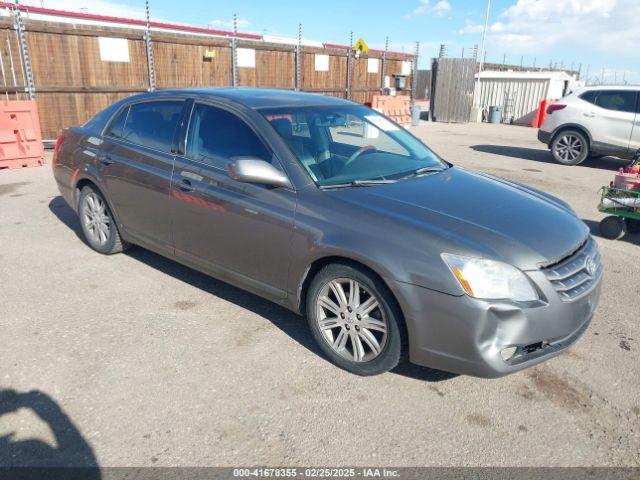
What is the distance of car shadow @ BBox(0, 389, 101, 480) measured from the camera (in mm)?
2426

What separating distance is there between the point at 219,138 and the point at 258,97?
49cm

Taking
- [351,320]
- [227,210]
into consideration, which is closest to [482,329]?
[351,320]

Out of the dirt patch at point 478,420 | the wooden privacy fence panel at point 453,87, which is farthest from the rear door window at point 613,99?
the wooden privacy fence panel at point 453,87

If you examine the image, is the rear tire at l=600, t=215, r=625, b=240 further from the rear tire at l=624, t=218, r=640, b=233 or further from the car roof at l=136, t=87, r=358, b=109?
the car roof at l=136, t=87, r=358, b=109

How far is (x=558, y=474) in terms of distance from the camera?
248 centimetres

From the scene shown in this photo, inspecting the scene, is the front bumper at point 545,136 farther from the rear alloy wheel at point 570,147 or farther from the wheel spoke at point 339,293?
the wheel spoke at point 339,293

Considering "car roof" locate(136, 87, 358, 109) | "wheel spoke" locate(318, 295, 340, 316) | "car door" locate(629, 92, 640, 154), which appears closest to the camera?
"wheel spoke" locate(318, 295, 340, 316)

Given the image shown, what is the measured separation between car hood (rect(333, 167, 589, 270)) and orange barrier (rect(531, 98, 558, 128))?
19.1 m

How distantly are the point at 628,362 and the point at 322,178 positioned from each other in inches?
94.3

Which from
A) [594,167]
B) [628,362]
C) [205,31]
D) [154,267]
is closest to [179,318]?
[154,267]

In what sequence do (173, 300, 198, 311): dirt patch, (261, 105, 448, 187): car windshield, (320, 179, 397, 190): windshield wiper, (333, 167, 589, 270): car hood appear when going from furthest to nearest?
1. (173, 300, 198, 311): dirt patch
2. (261, 105, 448, 187): car windshield
3. (320, 179, 397, 190): windshield wiper
4. (333, 167, 589, 270): car hood

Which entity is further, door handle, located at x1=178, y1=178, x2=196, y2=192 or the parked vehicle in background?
door handle, located at x1=178, y1=178, x2=196, y2=192

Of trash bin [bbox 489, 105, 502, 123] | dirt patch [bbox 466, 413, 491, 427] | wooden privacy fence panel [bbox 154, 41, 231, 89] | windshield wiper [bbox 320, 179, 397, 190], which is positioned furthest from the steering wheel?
trash bin [bbox 489, 105, 502, 123]

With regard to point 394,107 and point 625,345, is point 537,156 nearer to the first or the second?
point 394,107
